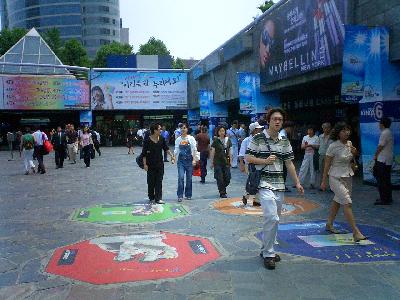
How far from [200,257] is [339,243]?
1959mm

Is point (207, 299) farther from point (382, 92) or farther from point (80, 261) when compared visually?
point (382, 92)

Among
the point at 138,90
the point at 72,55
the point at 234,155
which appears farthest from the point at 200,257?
the point at 72,55

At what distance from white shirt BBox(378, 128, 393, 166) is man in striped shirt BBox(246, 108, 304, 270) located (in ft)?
13.9

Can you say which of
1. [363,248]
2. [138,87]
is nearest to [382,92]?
[363,248]

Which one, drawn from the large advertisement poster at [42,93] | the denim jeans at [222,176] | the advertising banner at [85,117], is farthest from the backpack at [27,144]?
the advertising banner at [85,117]

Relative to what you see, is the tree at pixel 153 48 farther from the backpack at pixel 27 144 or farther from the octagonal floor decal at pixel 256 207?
the octagonal floor decal at pixel 256 207

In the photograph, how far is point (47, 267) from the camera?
518 cm

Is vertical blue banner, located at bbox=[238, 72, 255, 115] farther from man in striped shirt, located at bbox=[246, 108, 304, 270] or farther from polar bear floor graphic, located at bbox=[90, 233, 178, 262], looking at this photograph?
man in striped shirt, located at bbox=[246, 108, 304, 270]

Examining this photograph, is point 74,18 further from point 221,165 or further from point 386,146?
point 386,146

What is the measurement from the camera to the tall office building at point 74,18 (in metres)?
114

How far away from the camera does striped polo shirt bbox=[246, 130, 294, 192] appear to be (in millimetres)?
5203

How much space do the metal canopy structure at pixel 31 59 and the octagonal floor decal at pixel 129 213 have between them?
28174 millimetres

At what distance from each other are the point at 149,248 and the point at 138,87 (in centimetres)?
3185

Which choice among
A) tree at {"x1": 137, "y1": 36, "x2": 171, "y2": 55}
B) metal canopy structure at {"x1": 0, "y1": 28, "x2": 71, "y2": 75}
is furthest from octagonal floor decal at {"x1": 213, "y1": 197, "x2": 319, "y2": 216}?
tree at {"x1": 137, "y1": 36, "x2": 171, "y2": 55}
